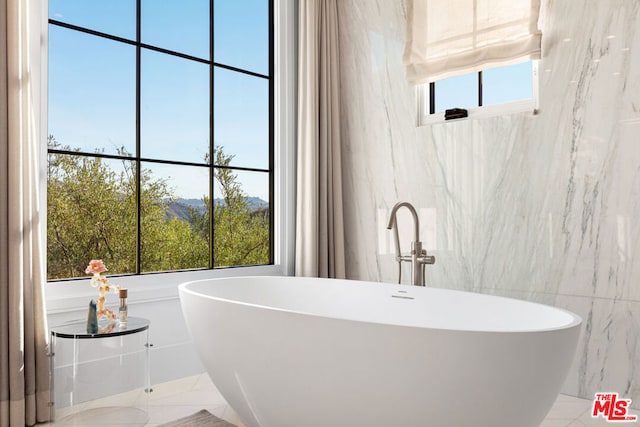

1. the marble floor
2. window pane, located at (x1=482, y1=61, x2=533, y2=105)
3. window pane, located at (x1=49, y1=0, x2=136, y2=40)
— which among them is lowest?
the marble floor

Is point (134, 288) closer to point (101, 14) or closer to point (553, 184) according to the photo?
point (553, 184)

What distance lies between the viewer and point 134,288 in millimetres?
2615

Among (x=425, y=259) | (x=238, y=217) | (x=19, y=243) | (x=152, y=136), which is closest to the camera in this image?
(x=19, y=243)

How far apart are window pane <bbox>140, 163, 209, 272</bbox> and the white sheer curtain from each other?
3585 millimetres

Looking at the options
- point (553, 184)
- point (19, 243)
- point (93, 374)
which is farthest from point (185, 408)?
point (553, 184)

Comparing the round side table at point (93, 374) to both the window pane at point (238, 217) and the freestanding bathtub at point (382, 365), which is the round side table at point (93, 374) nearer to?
the freestanding bathtub at point (382, 365)

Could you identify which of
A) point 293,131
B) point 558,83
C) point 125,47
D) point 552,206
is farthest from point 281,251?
point 125,47

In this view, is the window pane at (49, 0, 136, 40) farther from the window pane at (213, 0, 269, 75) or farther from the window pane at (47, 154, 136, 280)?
the window pane at (47, 154, 136, 280)

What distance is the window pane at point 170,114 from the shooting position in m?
5.68

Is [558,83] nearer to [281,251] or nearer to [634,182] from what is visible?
[634,182]

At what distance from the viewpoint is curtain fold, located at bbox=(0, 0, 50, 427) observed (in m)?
2.04

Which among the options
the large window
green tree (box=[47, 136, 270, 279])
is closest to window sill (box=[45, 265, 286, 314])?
the large window

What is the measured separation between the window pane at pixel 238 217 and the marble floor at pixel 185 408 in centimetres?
385

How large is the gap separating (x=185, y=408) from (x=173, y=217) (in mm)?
4190
